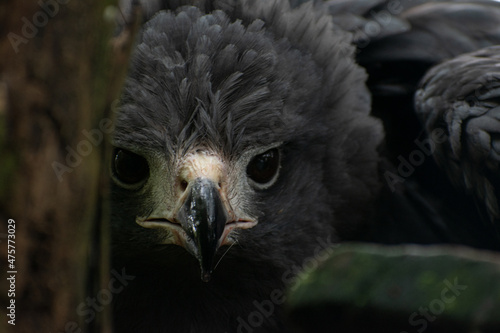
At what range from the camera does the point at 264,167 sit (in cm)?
380

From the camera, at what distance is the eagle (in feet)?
11.6

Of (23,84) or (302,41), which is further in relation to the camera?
(302,41)

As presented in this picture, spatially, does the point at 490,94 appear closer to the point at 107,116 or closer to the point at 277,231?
the point at 277,231

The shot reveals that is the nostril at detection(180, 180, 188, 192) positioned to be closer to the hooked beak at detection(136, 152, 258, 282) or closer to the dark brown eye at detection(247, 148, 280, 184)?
the hooked beak at detection(136, 152, 258, 282)

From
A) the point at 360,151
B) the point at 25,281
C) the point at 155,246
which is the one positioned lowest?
the point at 155,246

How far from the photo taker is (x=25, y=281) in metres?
1.49

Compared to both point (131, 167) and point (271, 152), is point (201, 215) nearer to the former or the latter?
point (131, 167)

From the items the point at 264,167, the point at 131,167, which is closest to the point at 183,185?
the point at 131,167

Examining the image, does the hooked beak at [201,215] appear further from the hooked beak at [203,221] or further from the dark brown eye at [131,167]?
the dark brown eye at [131,167]

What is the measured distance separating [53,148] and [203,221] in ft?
5.38

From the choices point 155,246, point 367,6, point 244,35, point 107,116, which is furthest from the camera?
point 367,6

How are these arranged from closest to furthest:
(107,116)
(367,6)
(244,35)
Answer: (107,116) → (244,35) → (367,6)

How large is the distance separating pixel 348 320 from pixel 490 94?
2.91 metres

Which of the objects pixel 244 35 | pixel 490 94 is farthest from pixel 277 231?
pixel 490 94
